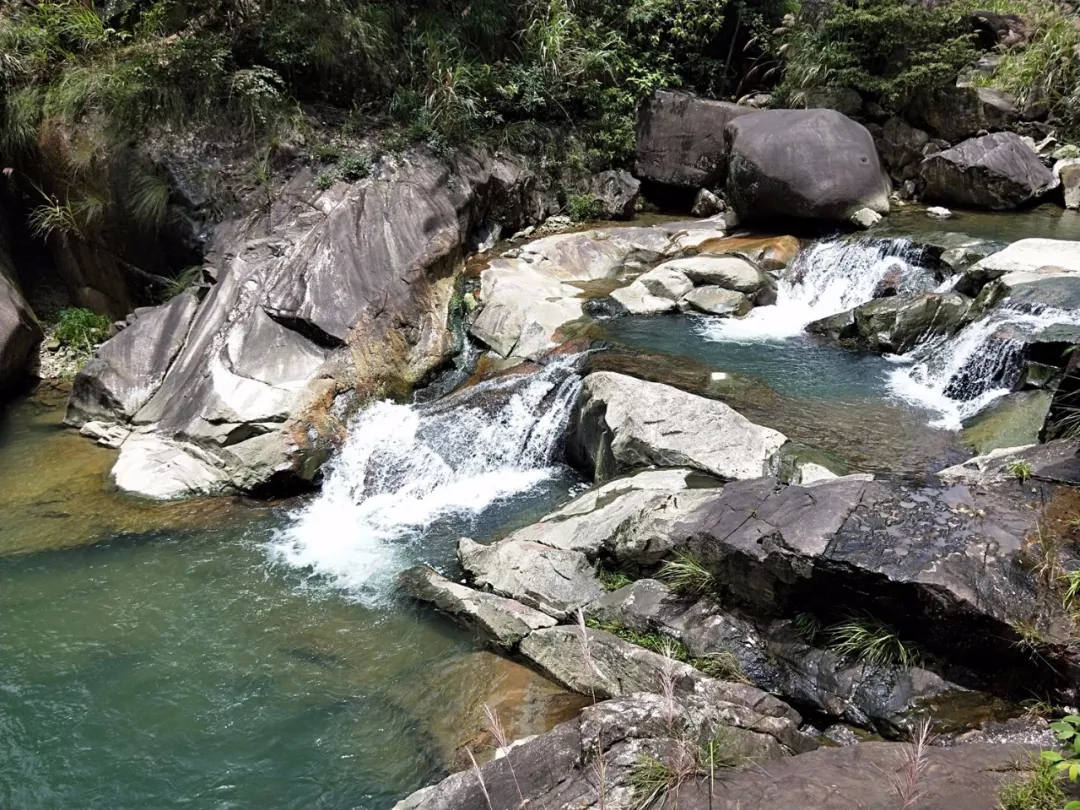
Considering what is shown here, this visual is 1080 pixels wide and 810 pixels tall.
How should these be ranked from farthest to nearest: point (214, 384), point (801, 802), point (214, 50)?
point (214, 50), point (214, 384), point (801, 802)

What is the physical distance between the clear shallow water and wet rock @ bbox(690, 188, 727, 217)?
755 cm

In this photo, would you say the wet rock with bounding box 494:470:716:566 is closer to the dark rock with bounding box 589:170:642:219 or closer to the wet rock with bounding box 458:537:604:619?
the wet rock with bounding box 458:537:604:619

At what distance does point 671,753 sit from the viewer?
2.99 meters

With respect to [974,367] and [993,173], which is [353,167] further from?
[993,173]

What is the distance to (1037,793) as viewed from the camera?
2.49 metres

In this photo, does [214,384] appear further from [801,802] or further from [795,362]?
[801,802]

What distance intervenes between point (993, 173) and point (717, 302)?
500cm

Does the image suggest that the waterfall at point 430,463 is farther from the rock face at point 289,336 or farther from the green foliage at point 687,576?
the green foliage at point 687,576

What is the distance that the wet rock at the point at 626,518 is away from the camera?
16.0 feet

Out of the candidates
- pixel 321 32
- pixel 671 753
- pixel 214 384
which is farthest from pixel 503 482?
pixel 321 32

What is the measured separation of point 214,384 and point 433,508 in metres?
2.80

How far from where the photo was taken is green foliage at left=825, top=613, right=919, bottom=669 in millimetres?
3701

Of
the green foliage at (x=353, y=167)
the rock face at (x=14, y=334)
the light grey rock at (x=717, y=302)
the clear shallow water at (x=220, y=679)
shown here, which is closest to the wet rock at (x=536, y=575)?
the clear shallow water at (x=220, y=679)

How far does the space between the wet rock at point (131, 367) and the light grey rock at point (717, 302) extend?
19.9 ft
